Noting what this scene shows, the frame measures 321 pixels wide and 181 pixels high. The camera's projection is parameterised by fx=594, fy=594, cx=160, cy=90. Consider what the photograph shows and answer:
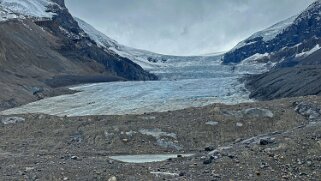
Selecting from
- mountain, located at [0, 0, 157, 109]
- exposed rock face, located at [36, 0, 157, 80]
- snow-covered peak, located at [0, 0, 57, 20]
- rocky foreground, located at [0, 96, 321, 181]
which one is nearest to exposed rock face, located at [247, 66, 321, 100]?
rocky foreground, located at [0, 96, 321, 181]

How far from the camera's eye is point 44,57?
12225 cm

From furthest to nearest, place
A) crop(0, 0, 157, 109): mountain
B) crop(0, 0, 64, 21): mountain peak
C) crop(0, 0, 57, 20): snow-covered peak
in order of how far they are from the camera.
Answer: crop(0, 0, 57, 20): snow-covered peak < crop(0, 0, 64, 21): mountain peak < crop(0, 0, 157, 109): mountain

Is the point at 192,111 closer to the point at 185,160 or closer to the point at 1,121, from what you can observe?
the point at 1,121

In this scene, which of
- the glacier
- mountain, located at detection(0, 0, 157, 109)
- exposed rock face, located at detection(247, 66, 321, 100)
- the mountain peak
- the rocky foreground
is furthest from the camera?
the mountain peak

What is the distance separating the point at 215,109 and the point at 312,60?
386ft

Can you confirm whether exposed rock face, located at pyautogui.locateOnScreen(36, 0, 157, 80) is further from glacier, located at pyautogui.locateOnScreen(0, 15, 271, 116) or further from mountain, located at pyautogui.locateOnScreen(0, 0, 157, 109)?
glacier, located at pyautogui.locateOnScreen(0, 15, 271, 116)

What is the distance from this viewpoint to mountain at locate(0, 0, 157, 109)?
280ft

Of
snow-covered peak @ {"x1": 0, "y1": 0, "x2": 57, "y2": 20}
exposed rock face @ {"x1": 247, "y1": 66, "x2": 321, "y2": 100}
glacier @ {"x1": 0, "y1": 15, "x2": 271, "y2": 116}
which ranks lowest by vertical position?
glacier @ {"x1": 0, "y1": 15, "x2": 271, "y2": 116}

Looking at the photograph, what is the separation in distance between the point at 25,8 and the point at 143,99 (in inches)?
4299

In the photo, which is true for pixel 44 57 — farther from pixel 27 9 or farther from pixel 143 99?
pixel 143 99

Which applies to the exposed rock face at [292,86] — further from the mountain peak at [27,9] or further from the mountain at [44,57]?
the mountain peak at [27,9]

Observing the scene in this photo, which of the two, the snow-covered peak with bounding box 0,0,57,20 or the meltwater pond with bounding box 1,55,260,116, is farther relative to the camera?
the snow-covered peak with bounding box 0,0,57,20

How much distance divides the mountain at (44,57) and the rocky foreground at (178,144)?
3625cm

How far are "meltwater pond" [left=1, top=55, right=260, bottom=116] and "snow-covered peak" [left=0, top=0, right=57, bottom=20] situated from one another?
72239 millimetres
